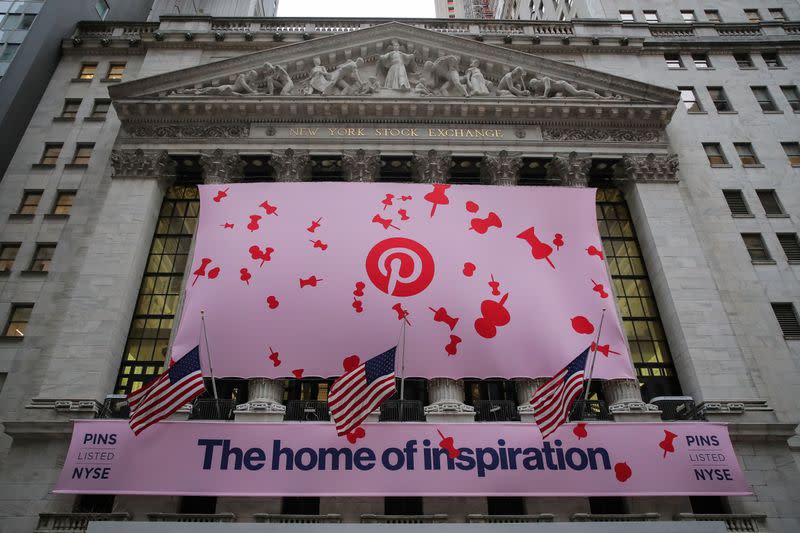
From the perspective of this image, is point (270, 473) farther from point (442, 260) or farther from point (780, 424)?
point (780, 424)

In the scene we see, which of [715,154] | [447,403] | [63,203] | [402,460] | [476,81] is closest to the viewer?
[402,460]

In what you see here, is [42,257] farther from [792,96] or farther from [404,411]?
[792,96]

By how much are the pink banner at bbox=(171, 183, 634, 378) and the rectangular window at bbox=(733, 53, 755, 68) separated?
16.7 metres

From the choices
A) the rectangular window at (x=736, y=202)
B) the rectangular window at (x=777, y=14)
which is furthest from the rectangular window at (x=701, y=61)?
the rectangular window at (x=736, y=202)

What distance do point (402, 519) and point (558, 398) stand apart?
6.41 meters

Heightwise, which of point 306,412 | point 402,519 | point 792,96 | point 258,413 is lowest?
point 402,519

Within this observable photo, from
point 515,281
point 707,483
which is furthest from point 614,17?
point 707,483

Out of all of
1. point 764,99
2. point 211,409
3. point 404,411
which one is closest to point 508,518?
point 404,411

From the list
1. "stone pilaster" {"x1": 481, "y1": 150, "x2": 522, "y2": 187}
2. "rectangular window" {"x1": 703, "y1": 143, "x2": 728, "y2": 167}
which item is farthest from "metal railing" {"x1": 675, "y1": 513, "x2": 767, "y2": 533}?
"rectangular window" {"x1": 703, "y1": 143, "x2": 728, "y2": 167}

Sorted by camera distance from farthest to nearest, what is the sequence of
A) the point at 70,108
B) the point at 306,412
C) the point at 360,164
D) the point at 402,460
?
1. the point at 70,108
2. the point at 360,164
3. the point at 306,412
4. the point at 402,460

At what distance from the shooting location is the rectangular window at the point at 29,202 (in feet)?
90.5

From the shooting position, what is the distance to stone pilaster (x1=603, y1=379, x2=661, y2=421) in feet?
69.7

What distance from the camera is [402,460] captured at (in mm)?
19016

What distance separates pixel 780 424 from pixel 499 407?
9961 mm
